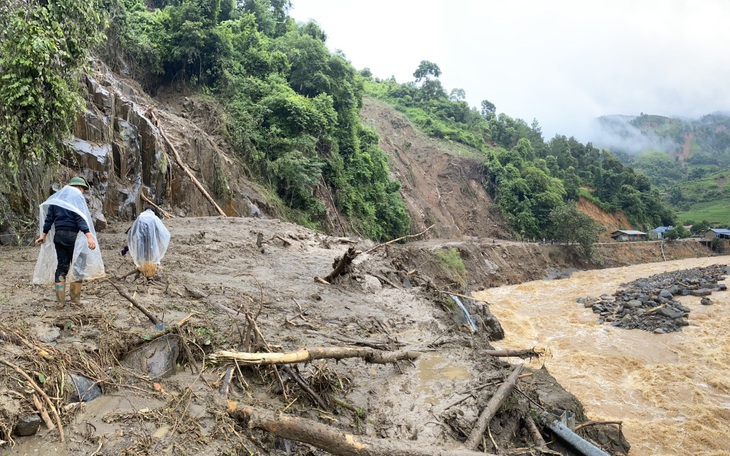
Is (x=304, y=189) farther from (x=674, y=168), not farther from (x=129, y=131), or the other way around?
(x=674, y=168)

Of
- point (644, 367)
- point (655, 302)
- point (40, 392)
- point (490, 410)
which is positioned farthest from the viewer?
point (655, 302)

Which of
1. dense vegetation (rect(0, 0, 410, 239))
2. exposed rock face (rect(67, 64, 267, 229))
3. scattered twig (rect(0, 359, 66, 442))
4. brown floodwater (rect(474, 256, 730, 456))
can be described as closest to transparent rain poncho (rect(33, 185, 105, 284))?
scattered twig (rect(0, 359, 66, 442))

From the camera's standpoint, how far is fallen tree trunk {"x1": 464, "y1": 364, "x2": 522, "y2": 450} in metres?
3.93

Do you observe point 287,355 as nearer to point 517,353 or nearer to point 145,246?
point 517,353

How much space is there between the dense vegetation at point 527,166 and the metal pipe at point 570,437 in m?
32.6

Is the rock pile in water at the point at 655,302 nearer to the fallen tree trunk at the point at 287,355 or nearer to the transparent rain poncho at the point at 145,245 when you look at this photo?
the fallen tree trunk at the point at 287,355

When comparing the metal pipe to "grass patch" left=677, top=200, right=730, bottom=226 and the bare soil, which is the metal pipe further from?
"grass patch" left=677, top=200, right=730, bottom=226

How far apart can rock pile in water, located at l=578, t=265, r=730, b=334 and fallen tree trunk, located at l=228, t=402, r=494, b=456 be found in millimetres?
16746

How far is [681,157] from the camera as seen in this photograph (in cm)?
14675

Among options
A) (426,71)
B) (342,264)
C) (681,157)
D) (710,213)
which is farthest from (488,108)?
(681,157)

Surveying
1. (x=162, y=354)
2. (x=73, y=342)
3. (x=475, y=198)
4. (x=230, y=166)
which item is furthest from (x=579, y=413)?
(x=475, y=198)

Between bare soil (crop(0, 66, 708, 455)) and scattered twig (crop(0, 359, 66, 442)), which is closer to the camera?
scattered twig (crop(0, 359, 66, 442))

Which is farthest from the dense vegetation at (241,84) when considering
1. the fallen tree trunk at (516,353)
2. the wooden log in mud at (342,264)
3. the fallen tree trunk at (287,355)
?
the fallen tree trunk at (516,353)

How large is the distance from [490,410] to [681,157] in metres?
180
